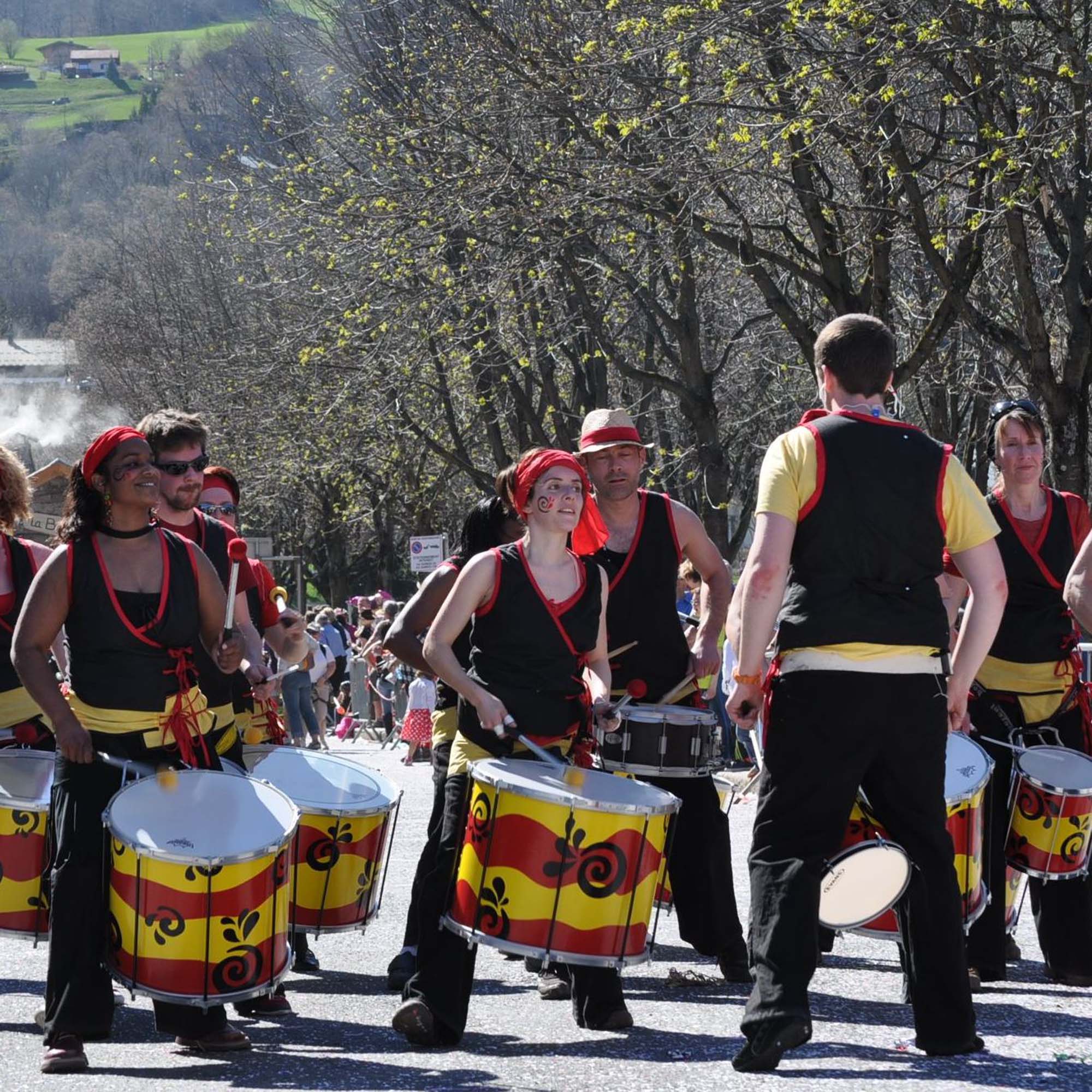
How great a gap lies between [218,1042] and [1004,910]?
279 centimetres

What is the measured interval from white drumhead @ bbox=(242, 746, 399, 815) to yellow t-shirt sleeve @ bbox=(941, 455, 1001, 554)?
2347 millimetres

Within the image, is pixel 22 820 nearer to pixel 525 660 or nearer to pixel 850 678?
pixel 525 660

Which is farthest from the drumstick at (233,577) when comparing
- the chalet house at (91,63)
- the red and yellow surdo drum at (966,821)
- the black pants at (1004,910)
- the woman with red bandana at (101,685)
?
the chalet house at (91,63)

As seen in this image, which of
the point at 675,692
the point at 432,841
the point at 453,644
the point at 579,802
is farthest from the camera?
the point at 675,692

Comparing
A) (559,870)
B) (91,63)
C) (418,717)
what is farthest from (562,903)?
(91,63)

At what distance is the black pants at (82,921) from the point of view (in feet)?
19.0

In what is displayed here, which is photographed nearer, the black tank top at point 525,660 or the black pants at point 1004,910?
the black tank top at point 525,660

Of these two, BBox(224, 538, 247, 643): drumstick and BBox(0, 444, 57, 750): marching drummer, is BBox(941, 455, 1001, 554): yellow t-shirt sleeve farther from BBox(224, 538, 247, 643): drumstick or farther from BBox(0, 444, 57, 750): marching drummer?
BBox(0, 444, 57, 750): marching drummer

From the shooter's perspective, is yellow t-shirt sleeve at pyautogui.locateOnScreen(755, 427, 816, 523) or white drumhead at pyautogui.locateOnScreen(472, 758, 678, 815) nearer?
yellow t-shirt sleeve at pyautogui.locateOnScreen(755, 427, 816, 523)

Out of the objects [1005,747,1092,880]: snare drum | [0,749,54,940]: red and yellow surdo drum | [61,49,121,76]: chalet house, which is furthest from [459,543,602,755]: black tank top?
[61,49,121,76]: chalet house

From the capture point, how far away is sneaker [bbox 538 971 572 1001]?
696 centimetres

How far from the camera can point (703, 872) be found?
732cm

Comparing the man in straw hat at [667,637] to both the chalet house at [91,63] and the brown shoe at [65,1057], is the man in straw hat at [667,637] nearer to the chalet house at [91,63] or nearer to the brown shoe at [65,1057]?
the brown shoe at [65,1057]

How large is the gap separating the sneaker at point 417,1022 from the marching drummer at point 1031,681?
2.11m
